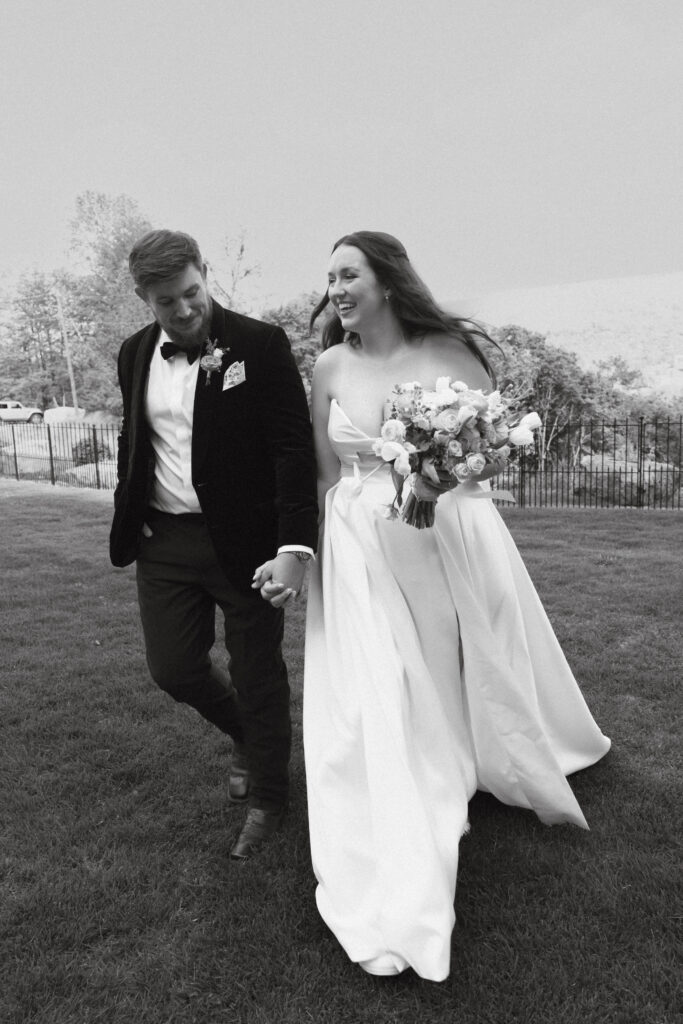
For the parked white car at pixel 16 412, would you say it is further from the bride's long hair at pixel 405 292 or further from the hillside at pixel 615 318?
the bride's long hair at pixel 405 292

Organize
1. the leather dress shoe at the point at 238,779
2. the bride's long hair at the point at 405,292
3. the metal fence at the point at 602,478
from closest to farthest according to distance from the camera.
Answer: the bride's long hair at the point at 405,292 → the leather dress shoe at the point at 238,779 → the metal fence at the point at 602,478

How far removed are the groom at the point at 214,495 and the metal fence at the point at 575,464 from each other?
10502 millimetres

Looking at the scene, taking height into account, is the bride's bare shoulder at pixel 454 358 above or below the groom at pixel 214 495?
above

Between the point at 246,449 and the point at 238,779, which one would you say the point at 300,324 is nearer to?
Result: the point at 238,779

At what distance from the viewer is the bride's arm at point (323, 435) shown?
149 inches

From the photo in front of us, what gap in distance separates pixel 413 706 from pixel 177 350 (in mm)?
1752

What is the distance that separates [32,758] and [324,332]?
2797 mm

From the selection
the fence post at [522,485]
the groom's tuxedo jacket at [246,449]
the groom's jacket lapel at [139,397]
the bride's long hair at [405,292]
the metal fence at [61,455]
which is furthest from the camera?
the metal fence at [61,455]

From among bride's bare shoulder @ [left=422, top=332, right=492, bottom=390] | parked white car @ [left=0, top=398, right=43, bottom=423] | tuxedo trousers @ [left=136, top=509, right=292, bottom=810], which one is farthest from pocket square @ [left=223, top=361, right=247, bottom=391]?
parked white car @ [left=0, top=398, right=43, bottom=423]

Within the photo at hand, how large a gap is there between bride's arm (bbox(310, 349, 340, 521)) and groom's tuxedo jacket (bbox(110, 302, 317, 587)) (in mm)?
250

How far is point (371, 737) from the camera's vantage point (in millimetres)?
3059

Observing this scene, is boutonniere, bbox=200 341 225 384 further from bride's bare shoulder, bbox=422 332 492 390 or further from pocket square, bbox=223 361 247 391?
bride's bare shoulder, bbox=422 332 492 390

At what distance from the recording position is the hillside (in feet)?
101

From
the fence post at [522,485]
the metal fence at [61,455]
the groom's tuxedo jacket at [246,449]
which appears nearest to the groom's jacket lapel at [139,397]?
the groom's tuxedo jacket at [246,449]
